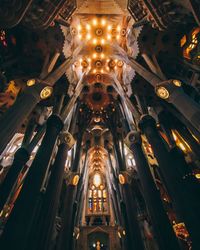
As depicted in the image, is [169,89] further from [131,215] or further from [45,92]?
[131,215]

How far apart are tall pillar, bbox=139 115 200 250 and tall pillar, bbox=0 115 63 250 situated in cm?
436

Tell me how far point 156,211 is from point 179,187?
4.15ft

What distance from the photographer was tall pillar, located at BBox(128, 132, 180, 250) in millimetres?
5188

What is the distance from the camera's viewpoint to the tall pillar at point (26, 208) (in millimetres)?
4008

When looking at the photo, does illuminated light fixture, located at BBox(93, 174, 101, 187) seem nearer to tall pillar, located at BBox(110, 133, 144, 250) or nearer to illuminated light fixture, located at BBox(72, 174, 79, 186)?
tall pillar, located at BBox(110, 133, 144, 250)

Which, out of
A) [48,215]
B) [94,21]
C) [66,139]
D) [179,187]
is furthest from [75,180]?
[94,21]

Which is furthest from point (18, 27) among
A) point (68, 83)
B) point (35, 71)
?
point (68, 83)

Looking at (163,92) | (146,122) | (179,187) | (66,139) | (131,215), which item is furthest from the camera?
(131,215)

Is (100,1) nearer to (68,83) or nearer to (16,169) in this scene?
(68,83)

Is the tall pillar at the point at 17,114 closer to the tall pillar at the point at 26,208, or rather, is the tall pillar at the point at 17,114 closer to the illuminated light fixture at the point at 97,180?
the tall pillar at the point at 26,208

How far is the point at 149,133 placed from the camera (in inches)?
312

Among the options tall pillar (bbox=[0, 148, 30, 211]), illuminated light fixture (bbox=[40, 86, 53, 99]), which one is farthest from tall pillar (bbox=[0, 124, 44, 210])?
illuminated light fixture (bbox=[40, 86, 53, 99])

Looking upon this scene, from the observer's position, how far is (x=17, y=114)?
498 cm

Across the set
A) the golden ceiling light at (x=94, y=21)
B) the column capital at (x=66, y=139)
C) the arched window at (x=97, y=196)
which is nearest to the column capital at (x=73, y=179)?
the column capital at (x=66, y=139)
